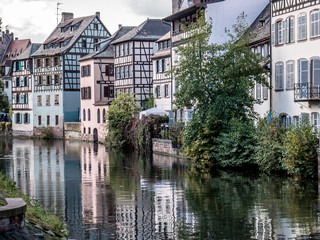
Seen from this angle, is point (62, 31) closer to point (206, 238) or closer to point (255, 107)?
point (255, 107)

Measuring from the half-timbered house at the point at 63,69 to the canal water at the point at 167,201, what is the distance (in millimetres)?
33029

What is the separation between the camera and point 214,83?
34500 mm

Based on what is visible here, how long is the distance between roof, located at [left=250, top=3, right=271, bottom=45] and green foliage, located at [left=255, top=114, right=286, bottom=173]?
6.70 m

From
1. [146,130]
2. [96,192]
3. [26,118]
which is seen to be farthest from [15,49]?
[96,192]

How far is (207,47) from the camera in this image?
34.2m

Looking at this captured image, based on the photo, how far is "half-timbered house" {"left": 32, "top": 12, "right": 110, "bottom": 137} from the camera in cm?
6825

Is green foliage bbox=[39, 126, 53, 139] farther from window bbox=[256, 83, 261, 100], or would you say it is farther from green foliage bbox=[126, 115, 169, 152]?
window bbox=[256, 83, 261, 100]

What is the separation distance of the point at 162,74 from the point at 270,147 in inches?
964

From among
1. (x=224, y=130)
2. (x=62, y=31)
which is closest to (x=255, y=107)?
(x=224, y=130)

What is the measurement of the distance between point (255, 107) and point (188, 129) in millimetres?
4828

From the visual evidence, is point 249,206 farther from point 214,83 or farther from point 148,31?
point 148,31

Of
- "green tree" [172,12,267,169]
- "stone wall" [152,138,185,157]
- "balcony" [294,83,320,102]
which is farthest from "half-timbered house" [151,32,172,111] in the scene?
"balcony" [294,83,320,102]

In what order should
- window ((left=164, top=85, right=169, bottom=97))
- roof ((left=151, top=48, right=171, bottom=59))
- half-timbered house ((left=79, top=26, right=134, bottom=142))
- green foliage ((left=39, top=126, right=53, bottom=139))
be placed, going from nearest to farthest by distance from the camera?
roof ((left=151, top=48, right=171, bottom=59)), window ((left=164, top=85, right=169, bottom=97)), half-timbered house ((left=79, top=26, right=134, bottom=142)), green foliage ((left=39, top=126, right=53, bottom=139))

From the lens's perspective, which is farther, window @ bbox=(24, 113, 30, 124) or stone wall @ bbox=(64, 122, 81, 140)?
window @ bbox=(24, 113, 30, 124)
